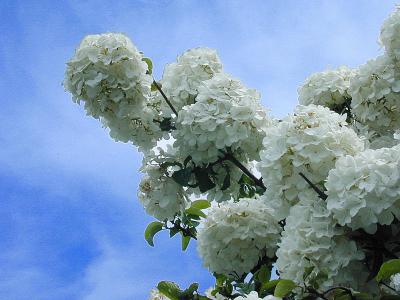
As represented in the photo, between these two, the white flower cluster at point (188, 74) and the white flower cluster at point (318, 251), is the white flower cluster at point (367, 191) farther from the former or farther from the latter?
the white flower cluster at point (188, 74)

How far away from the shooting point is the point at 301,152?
Answer: 115 inches

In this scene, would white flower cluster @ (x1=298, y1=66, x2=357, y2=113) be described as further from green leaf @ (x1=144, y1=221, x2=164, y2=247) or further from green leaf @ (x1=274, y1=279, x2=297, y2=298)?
green leaf @ (x1=274, y1=279, x2=297, y2=298)

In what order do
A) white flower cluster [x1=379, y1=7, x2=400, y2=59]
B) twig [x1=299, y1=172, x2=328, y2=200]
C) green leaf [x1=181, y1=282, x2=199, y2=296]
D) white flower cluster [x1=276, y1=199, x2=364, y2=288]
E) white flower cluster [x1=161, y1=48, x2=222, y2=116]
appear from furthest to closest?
1. white flower cluster [x1=161, y1=48, x2=222, y2=116]
2. white flower cluster [x1=379, y1=7, x2=400, y2=59]
3. green leaf [x1=181, y1=282, x2=199, y2=296]
4. twig [x1=299, y1=172, x2=328, y2=200]
5. white flower cluster [x1=276, y1=199, x2=364, y2=288]

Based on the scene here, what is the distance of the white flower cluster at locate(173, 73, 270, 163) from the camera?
11.4 ft

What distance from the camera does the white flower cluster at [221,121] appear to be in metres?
3.48

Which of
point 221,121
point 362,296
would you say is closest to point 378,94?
point 221,121

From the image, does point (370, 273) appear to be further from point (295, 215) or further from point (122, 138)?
point (122, 138)

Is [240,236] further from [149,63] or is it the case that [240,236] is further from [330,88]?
[330,88]

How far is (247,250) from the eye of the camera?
11.8ft

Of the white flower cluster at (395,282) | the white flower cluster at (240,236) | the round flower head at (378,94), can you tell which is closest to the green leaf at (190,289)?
the white flower cluster at (240,236)

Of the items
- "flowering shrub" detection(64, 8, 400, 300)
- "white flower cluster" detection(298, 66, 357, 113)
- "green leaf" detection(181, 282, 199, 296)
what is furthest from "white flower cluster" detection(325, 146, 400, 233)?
"white flower cluster" detection(298, 66, 357, 113)

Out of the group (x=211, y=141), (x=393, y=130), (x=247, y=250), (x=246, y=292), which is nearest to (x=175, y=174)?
(x=211, y=141)

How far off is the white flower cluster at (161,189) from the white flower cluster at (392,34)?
1.43 m

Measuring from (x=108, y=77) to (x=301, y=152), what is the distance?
1307mm
